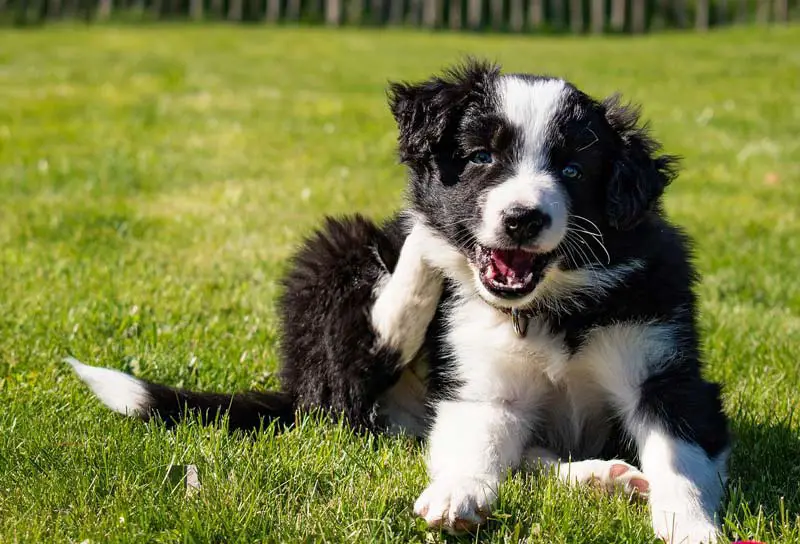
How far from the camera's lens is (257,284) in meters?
5.40

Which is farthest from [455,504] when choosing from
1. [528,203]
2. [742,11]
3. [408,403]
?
[742,11]

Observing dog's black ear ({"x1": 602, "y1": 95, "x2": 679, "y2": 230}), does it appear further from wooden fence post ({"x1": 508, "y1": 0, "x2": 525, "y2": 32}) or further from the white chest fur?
wooden fence post ({"x1": 508, "y1": 0, "x2": 525, "y2": 32})

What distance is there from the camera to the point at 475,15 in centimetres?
2719

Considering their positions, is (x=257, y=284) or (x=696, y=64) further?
(x=696, y=64)

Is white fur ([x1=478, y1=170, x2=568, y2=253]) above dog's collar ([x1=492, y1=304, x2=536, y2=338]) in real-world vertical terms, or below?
above

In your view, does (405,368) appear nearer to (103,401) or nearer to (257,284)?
(103,401)

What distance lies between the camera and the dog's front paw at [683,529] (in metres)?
2.64

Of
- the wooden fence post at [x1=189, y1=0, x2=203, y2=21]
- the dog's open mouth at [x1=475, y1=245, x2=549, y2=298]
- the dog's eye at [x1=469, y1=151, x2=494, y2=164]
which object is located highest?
the dog's eye at [x1=469, y1=151, x2=494, y2=164]

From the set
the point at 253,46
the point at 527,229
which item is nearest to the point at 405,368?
the point at 527,229

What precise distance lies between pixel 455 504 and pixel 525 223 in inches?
32.1

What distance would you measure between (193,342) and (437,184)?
148cm

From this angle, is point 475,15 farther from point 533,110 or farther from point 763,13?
point 533,110

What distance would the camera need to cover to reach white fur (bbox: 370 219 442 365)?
3.51m

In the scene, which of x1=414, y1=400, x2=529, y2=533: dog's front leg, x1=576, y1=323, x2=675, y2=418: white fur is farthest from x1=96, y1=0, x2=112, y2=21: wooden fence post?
x1=576, y1=323, x2=675, y2=418: white fur
